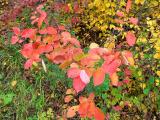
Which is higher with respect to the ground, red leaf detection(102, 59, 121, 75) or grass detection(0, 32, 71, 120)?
red leaf detection(102, 59, 121, 75)

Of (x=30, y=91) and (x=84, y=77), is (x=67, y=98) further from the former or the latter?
(x=84, y=77)

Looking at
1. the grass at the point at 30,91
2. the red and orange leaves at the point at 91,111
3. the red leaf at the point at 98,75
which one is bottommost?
the grass at the point at 30,91

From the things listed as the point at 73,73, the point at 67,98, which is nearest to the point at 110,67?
the point at 73,73

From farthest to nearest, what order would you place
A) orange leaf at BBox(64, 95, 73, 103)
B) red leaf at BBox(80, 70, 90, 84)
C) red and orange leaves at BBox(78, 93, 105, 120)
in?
1. orange leaf at BBox(64, 95, 73, 103)
2. red and orange leaves at BBox(78, 93, 105, 120)
3. red leaf at BBox(80, 70, 90, 84)

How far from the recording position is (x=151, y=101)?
325cm

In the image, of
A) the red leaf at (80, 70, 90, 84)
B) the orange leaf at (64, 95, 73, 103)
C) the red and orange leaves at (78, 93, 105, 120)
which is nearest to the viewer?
the red leaf at (80, 70, 90, 84)

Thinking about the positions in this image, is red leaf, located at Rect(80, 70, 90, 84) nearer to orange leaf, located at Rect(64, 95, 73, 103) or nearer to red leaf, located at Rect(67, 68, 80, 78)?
red leaf, located at Rect(67, 68, 80, 78)

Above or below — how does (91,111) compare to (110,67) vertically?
below

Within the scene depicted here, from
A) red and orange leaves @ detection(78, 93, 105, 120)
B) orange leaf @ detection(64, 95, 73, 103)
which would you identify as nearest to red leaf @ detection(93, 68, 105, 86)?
red and orange leaves @ detection(78, 93, 105, 120)

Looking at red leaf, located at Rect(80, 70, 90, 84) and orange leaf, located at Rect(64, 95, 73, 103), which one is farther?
orange leaf, located at Rect(64, 95, 73, 103)

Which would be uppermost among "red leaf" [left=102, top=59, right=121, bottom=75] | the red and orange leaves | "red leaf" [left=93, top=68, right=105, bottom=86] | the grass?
"red leaf" [left=102, top=59, right=121, bottom=75]

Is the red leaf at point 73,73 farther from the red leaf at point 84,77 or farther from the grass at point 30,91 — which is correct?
the grass at point 30,91

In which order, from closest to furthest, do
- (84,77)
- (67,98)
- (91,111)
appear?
(84,77)
(91,111)
(67,98)

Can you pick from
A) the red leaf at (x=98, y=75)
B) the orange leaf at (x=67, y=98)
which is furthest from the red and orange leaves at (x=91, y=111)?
the orange leaf at (x=67, y=98)
